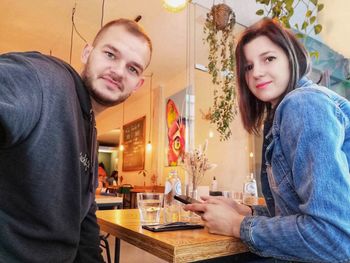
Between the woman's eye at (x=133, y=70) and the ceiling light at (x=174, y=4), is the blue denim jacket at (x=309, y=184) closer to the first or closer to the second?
the woman's eye at (x=133, y=70)

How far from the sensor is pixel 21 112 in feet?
1.82

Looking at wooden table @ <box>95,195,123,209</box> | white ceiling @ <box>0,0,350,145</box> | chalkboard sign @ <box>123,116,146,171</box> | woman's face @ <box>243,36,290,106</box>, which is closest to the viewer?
woman's face @ <box>243,36,290,106</box>

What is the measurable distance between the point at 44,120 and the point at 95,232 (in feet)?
2.50

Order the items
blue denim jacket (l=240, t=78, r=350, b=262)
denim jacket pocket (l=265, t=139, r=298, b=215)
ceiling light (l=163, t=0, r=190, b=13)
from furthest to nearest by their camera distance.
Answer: ceiling light (l=163, t=0, r=190, b=13) < denim jacket pocket (l=265, t=139, r=298, b=215) < blue denim jacket (l=240, t=78, r=350, b=262)

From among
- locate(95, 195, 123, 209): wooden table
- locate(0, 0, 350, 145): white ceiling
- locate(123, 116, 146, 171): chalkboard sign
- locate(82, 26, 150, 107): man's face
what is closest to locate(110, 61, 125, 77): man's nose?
locate(82, 26, 150, 107): man's face

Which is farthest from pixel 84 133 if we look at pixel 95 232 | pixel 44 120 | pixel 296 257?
pixel 296 257

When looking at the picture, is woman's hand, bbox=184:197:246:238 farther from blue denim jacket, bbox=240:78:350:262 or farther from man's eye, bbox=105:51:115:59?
man's eye, bbox=105:51:115:59

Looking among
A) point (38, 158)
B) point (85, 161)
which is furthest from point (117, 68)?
point (38, 158)

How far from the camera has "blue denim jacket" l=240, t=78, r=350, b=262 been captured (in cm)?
75

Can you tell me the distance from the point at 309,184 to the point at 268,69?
541mm

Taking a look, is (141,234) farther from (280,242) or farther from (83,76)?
(83,76)

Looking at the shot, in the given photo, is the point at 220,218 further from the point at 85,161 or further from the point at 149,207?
the point at 85,161

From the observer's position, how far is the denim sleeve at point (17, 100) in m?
0.54

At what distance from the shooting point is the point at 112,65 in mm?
1075
